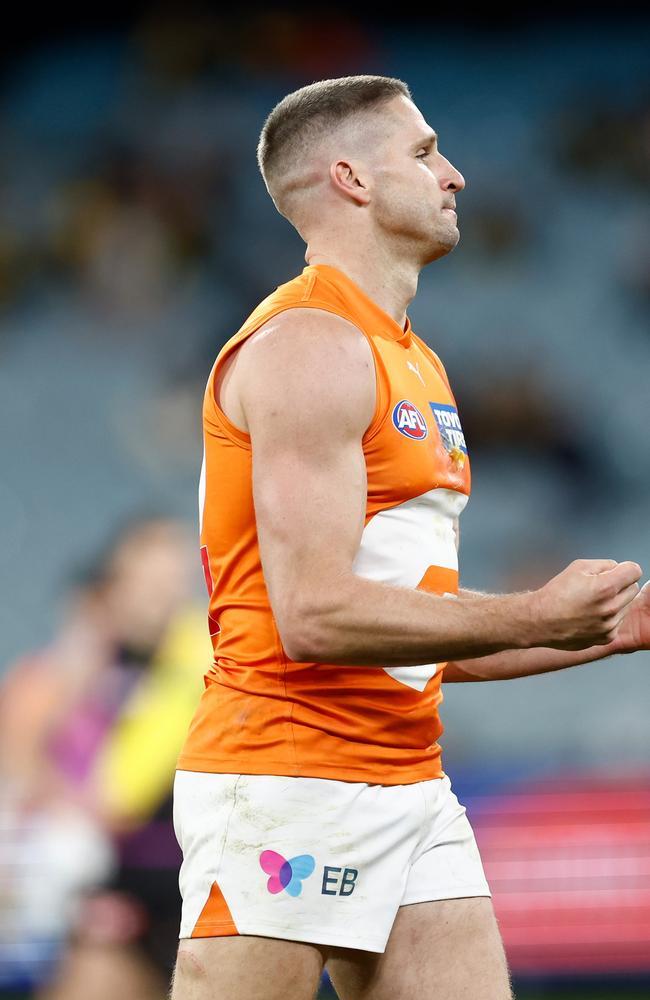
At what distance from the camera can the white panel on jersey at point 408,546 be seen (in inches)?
91.4

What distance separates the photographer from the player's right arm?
2.07m

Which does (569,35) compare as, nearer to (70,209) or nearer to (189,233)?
(189,233)

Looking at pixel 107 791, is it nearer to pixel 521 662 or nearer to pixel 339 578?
pixel 521 662

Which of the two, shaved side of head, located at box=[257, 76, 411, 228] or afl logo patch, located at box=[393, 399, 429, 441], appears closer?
afl logo patch, located at box=[393, 399, 429, 441]

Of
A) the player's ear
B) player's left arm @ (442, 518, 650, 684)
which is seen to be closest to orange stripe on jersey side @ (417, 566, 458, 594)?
player's left arm @ (442, 518, 650, 684)

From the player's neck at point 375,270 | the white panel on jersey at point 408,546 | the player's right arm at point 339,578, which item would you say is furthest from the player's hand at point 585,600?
the player's neck at point 375,270

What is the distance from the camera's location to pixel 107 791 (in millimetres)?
5652

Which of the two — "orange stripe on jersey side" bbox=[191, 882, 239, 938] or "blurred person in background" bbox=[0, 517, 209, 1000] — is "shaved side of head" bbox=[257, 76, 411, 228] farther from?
"blurred person in background" bbox=[0, 517, 209, 1000]

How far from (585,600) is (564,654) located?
2.10ft

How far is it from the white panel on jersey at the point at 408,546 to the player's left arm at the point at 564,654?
8.3 inches

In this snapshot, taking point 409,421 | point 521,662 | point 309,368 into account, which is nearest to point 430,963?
point 521,662

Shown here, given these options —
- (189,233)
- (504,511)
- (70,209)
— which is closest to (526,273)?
(504,511)

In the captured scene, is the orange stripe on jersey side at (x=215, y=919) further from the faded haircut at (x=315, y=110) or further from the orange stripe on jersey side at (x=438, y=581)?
the faded haircut at (x=315, y=110)

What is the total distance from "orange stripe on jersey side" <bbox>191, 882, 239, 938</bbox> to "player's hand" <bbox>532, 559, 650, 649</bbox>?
63 centimetres
